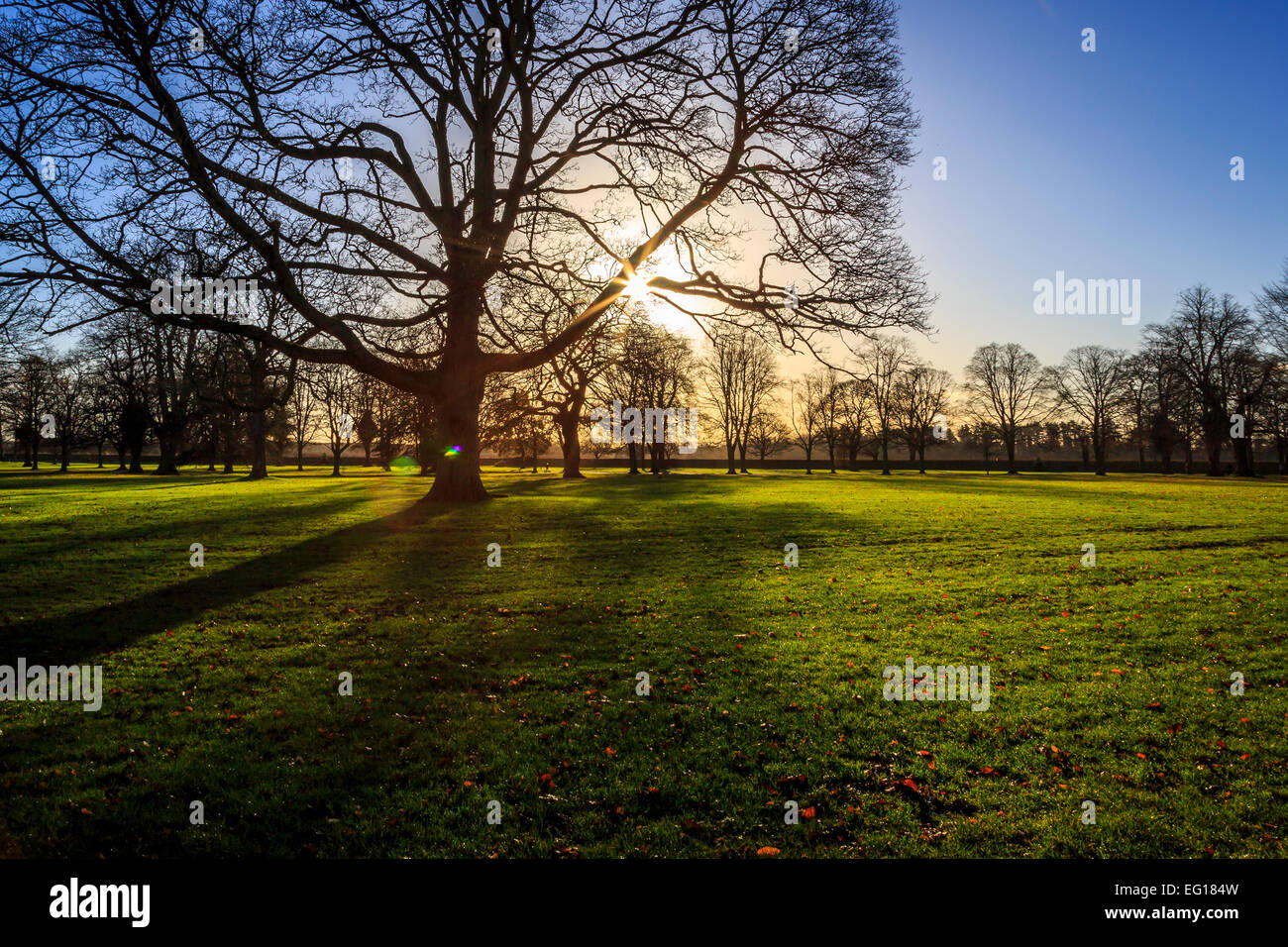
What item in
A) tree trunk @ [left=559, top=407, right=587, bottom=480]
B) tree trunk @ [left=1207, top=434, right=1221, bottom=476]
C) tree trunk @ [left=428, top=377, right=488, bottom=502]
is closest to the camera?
tree trunk @ [left=428, top=377, right=488, bottom=502]

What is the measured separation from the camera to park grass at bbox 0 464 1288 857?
427 centimetres

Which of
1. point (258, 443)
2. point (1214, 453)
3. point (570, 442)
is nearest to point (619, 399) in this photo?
point (570, 442)

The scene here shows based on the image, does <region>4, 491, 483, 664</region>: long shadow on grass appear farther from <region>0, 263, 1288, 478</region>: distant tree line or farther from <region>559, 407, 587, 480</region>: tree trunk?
<region>559, 407, 587, 480</region>: tree trunk

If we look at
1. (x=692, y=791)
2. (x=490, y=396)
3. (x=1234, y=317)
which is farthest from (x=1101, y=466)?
(x=692, y=791)

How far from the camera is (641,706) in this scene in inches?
250

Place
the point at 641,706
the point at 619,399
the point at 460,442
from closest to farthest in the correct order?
the point at 641,706
the point at 460,442
the point at 619,399

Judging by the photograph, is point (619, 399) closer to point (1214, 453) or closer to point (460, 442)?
point (460, 442)

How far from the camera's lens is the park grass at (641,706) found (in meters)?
4.27

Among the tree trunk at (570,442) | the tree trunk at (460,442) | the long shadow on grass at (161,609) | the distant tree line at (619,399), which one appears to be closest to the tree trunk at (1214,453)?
the distant tree line at (619,399)

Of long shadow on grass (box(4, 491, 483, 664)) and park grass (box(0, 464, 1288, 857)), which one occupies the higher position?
long shadow on grass (box(4, 491, 483, 664))

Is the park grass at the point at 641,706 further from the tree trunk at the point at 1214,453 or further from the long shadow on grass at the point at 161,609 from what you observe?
the tree trunk at the point at 1214,453

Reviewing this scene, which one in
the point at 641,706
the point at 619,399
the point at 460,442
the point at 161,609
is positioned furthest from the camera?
the point at 619,399

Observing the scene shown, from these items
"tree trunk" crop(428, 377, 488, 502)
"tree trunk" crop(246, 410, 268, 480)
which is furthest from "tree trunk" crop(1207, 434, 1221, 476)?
"tree trunk" crop(246, 410, 268, 480)

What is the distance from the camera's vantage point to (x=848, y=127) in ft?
53.4
